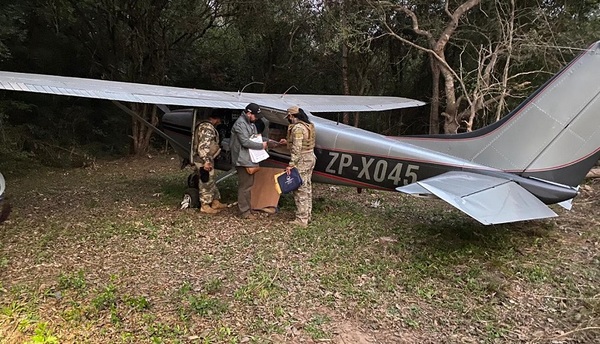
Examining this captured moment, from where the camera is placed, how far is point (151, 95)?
713 cm

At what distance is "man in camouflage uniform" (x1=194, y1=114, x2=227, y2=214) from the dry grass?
365mm

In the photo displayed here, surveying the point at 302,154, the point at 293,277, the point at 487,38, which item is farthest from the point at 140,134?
the point at 293,277

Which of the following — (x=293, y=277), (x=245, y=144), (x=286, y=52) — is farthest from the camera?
(x=286, y=52)

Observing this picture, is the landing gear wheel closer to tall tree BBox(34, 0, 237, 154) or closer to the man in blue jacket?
the man in blue jacket

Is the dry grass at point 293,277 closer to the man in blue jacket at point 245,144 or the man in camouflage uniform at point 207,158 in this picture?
the man in camouflage uniform at point 207,158

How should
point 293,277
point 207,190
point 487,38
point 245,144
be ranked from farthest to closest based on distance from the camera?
point 487,38 → point 207,190 → point 245,144 → point 293,277

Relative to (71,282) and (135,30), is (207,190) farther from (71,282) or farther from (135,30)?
(135,30)

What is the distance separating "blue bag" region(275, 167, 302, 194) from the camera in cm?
692

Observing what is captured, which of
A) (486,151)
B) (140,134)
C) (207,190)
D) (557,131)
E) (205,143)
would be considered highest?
(557,131)

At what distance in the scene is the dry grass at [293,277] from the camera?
4156 mm

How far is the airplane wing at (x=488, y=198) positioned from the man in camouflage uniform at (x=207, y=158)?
3.68m

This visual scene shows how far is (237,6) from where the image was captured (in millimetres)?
14008

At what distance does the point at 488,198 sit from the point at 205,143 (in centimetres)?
471

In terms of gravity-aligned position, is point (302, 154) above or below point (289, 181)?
above
